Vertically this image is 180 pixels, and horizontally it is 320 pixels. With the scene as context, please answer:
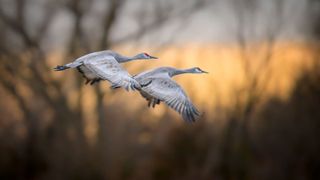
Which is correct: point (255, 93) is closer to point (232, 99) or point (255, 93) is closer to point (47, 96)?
point (232, 99)

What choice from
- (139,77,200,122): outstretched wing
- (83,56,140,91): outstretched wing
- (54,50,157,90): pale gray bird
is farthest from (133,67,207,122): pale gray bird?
(83,56,140,91): outstretched wing

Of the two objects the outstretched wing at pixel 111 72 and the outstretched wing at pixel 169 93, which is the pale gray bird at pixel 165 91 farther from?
the outstretched wing at pixel 111 72

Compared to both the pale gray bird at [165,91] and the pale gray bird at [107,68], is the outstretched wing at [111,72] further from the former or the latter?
the pale gray bird at [165,91]

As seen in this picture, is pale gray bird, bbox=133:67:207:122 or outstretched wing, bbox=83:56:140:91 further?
pale gray bird, bbox=133:67:207:122

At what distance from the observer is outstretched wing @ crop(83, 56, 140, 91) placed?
20.6 feet

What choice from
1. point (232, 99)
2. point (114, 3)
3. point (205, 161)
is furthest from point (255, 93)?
point (114, 3)

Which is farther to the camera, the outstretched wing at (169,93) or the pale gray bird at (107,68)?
the outstretched wing at (169,93)

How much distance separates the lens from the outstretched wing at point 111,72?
6293mm

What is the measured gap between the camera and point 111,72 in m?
6.54

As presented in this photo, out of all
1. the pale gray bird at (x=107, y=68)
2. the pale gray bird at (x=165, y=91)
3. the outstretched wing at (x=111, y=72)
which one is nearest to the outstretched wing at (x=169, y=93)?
the pale gray bird at (x=165, y=91)

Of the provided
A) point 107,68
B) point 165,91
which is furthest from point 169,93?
point 107,68

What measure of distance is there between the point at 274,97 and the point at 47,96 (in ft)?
17.4

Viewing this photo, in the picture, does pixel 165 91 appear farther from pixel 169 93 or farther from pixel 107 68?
pixel 107 68

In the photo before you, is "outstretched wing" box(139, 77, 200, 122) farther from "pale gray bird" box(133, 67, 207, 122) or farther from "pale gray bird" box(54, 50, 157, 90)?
"pale gray bird" box(54, 50, 157, 90)
